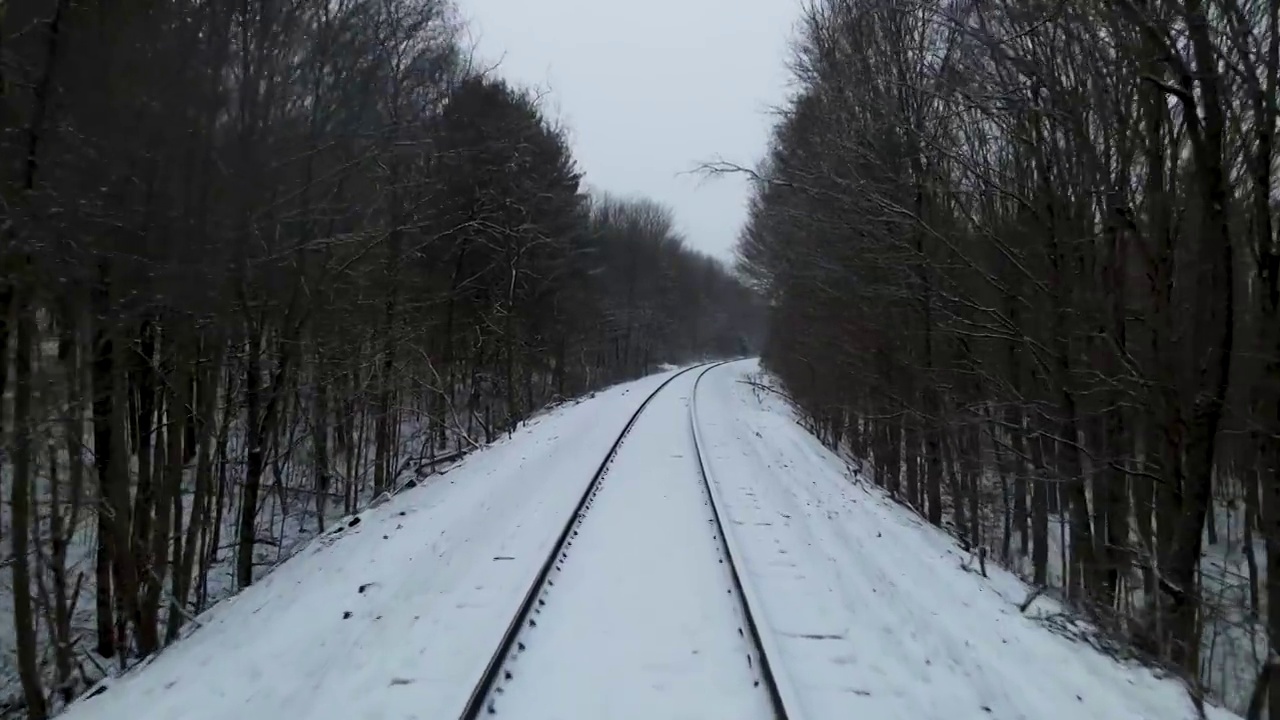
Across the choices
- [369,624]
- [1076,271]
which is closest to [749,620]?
[369,624]

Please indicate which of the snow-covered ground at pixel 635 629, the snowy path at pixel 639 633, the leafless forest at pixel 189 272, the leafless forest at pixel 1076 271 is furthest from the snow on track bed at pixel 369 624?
the leafless forest at pixel 1076 271

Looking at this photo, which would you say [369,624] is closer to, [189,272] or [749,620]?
[749,620]

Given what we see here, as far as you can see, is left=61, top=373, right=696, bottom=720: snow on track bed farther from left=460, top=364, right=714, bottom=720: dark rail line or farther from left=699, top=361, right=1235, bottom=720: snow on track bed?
left=699, top=361, right=1235, bottom=720: snow on track bed

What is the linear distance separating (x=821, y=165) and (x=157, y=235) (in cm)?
934

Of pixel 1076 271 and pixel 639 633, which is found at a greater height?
pixel 1076 271

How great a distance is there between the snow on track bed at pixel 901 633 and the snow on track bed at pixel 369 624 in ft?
7.11

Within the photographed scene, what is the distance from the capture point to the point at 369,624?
639 centimetres

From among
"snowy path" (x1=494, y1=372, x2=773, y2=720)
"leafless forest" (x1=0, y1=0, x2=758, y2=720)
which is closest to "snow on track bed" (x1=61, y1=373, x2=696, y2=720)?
"snowy path" (x1=494, y1=372, x2=773, y2=720)

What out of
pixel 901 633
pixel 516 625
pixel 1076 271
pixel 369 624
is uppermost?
pixel 1076 271

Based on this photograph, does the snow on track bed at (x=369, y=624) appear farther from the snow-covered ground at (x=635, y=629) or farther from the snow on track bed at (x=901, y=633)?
the snow on track bed at (x=901, y=633)

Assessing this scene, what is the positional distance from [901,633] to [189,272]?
8057mm

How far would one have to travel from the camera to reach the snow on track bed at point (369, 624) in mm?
5086

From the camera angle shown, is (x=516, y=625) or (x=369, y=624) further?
(x=369, y=624)

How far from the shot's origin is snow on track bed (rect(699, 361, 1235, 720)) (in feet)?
16.7
